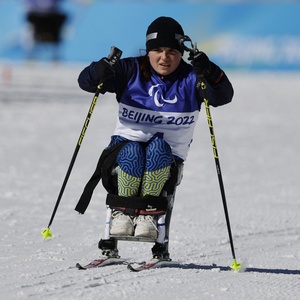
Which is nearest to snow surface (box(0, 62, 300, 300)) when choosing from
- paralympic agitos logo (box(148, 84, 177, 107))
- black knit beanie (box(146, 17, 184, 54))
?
paralympic agitos logo (box(148, 84, 177, 107))

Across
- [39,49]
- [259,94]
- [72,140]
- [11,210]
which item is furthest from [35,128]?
[39,49]

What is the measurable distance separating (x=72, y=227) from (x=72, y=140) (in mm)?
5780

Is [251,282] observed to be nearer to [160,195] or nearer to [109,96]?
[160,195]

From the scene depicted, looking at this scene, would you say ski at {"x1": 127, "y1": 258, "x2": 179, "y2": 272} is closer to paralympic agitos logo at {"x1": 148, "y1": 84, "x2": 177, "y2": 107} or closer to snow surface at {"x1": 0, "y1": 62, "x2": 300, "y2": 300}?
snow surface at {"x1": 0, "y1": 62, "x2": 300, "y2": 300}

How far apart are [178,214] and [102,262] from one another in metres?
2.56

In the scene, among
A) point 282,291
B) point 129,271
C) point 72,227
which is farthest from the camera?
point 72,227

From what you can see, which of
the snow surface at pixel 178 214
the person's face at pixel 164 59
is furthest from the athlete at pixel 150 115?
the snow surface at pixel 178 214

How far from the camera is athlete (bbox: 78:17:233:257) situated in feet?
14.2

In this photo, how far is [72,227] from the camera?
614 centimetres

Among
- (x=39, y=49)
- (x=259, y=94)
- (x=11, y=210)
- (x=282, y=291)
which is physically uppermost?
(x=39, y=49)

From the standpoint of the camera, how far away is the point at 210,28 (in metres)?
25.2

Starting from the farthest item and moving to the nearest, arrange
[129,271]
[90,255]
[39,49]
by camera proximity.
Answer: [39,49]
[90,255]
[129,271]

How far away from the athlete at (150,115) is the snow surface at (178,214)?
322 millimetres

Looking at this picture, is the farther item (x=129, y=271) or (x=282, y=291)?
(x=129, y=271)
